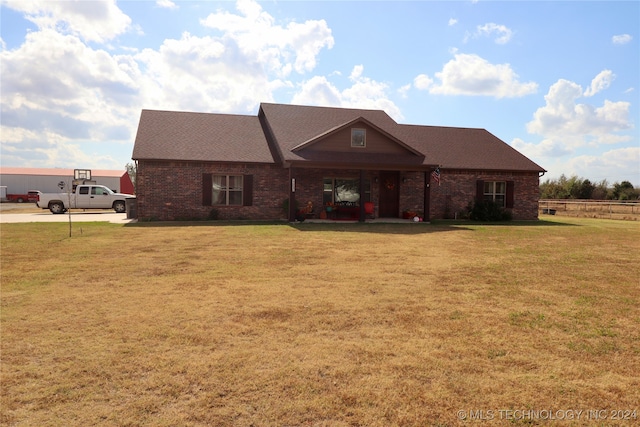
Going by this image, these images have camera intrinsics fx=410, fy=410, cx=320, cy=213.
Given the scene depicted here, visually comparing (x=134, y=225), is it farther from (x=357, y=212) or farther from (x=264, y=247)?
(x=357, y=212)

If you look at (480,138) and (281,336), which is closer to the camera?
(281,336)

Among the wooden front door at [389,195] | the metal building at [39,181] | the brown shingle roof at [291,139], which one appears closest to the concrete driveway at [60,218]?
the brown shingle roof at [291,139]

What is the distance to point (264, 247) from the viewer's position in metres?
11.5

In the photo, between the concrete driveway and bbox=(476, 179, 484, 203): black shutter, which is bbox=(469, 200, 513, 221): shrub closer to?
bbox=(476, 179, 484, 203): black shutter

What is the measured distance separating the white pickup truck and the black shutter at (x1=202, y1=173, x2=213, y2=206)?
27.3 feet

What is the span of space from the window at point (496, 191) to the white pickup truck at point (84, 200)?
71.0 ft

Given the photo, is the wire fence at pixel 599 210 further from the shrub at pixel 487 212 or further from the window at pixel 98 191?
the window at pixel 98 191

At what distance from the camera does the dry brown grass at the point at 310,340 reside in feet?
10.9

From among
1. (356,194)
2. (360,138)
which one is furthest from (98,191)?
(360,138)

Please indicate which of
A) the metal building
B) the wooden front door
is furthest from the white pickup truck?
the metal building

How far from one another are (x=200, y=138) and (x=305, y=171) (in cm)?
599

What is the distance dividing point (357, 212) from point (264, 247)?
9.98 meters

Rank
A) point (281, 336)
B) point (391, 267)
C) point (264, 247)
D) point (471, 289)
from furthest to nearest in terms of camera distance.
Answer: point (264, 247) → point (391, 267) → point (471, 289) → point (281, 336)

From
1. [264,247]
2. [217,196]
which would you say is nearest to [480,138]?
[217,196]
